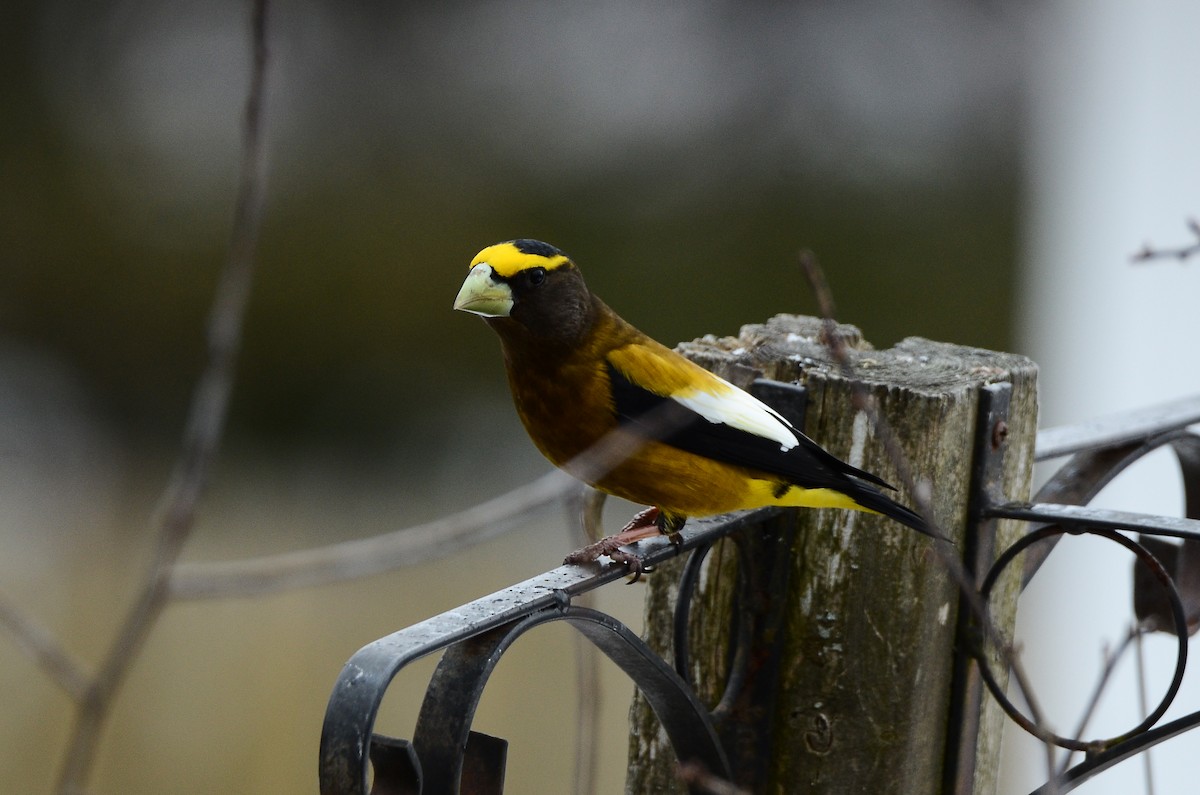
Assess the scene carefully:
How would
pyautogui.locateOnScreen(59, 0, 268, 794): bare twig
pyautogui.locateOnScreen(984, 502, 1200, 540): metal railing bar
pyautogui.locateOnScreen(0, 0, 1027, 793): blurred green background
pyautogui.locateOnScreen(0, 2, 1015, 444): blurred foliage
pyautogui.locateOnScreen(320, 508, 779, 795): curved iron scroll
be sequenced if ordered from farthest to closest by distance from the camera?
pyautogui.locateOnScreen(0, 2, 1015, 444): blurred foliage → pyautogui.locateOnScreen(0, 0, 1027, 793): blurred green background → pyautogui.locateOnScreen(984, 502, 1200, 540): metal railing bar → pyautogui.locateOnScreen(320, 508, 779, 795): curved iron scroll → pyautogui.locateOnScreen(59, 0, 268, 794): bare twig

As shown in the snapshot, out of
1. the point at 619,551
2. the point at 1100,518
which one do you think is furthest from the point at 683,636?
the point at 1100,518

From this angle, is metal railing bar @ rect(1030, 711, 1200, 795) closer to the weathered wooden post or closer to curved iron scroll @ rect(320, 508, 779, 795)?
the weathered wooden post

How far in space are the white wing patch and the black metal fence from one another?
0.10 m

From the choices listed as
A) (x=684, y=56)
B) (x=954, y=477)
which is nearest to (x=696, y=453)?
(x=954, y=477)

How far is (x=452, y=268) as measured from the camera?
4.17 meters

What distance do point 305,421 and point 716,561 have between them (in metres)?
2.54

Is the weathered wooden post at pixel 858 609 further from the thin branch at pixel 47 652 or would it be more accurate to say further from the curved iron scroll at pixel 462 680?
the thin branch at pixel 47 652

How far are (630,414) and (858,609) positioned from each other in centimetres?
51

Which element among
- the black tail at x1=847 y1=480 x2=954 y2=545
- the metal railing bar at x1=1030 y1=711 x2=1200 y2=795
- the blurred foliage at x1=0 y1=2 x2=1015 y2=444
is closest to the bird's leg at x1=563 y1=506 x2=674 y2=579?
the black tail at x1=847 y1=480 x2=954 y2=545

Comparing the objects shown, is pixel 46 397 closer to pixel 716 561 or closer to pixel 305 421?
pixel 305 421

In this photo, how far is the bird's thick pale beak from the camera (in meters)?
1.81

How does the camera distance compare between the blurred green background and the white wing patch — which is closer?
the white wing patch

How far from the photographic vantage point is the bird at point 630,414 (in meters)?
1.71

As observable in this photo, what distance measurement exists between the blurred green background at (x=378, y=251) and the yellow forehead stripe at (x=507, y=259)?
5.11ft
